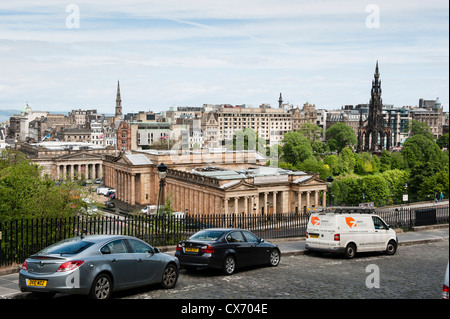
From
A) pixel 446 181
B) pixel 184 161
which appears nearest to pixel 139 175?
pixel 184 161

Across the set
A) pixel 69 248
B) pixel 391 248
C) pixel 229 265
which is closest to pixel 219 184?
pixel 391 248

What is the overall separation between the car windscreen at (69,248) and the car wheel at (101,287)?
0.90 meters

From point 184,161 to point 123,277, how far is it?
2861 inches

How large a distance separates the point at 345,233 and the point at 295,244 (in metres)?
4.29

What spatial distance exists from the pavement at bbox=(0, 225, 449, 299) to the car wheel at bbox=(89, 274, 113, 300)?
7.92 feet

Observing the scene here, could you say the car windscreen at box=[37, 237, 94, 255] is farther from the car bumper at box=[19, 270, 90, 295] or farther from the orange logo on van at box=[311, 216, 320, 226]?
the orange logo on van at box=[311, 216, 320, 226]

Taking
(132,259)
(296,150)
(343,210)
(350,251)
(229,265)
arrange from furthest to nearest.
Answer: (296,150), (343,210), (350,251), (229,265), (132,259)

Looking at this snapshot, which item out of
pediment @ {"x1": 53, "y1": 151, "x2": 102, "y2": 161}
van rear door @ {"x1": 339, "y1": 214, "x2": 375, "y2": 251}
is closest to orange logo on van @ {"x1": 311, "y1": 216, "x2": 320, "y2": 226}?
van rear door @ {"x1": 339, "y1": 214, "x2": 375, "y2": 251}

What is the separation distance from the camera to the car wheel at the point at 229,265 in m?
18.8

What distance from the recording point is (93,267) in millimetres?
14148

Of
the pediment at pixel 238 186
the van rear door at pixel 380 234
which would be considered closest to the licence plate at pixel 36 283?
the van rear door at pixel 380 234

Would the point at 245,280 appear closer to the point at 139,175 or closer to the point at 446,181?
the point at 139,175

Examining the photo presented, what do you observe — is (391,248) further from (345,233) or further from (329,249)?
(329,249)
